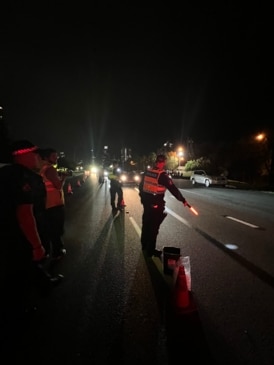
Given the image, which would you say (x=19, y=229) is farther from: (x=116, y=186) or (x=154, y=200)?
(x=116, y=186)

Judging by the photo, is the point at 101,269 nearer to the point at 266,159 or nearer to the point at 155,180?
the point at 155,180

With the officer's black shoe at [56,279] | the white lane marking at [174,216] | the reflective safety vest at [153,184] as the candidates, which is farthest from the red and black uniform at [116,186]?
the officer's black shoe at [56,279]

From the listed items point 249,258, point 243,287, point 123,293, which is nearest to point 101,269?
point 123,293

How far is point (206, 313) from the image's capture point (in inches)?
164

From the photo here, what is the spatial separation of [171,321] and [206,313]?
0.52 metres

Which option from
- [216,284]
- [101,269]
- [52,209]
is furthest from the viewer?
[52,209]

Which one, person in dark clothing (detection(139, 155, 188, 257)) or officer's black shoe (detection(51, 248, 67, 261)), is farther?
person in dark clothing (detection(139, 155, 188, 257))

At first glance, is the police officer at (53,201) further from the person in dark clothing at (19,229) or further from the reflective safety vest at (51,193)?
the person in dark clothing at (19,229)

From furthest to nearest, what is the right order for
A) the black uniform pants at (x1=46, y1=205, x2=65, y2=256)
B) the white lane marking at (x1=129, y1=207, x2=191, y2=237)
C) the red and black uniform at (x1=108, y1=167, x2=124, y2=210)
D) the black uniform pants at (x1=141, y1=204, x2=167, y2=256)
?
the red and black uniform at (x1=108, y1=167, x2=124, y2=210) < the white lane marking at (x1=129, y1=207, x2=191, y2=237) < the black uniform pants at (x1=141, y1=204, x2=167, y2=256) < the black uniform pants at (x1=46, y1=205, x2=65, y2=256)

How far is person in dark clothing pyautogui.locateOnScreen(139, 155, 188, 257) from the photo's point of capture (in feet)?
22.0

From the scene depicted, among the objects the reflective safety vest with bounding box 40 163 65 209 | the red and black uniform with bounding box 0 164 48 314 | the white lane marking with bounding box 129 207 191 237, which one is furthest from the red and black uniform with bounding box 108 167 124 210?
the red and black uniform with bounding box 0 164 48 314

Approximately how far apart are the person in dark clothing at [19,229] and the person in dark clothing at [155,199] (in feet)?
10.9

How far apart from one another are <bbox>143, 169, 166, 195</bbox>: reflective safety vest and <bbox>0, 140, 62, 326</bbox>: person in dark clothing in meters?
3.38

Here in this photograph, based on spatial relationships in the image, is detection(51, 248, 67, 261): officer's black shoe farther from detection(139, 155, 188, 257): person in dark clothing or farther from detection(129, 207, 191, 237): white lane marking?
detection(129, 207, 191, 237): white lane marking
